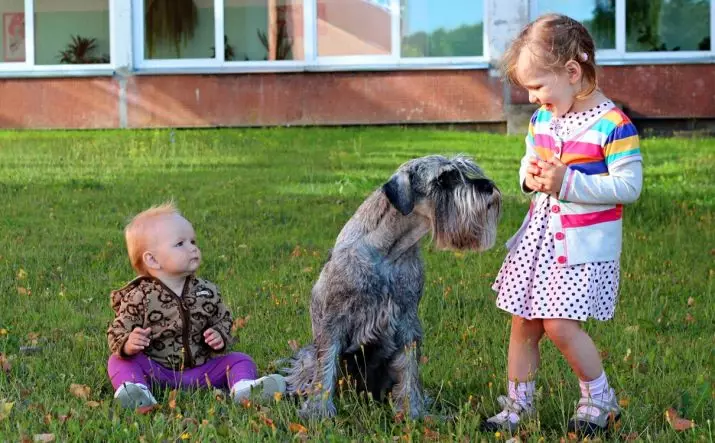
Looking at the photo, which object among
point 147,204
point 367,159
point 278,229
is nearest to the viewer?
point 278,229

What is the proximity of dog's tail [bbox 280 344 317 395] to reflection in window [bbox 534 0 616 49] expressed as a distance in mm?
16348

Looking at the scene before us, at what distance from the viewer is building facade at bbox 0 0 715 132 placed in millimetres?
20375

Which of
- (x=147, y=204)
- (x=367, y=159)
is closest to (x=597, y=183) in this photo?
(x=147, y=204)

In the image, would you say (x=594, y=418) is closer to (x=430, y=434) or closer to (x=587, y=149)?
(x=430, y=434)

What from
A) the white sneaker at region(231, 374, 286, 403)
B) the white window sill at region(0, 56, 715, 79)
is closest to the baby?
the white sneaker at region(231, 374, 286, 403)

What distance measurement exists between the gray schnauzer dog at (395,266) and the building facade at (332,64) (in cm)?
1554

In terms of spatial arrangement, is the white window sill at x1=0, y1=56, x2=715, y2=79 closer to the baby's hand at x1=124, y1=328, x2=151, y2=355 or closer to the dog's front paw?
the baby's hand at x1=124, y1=328, x2=151, y2=355

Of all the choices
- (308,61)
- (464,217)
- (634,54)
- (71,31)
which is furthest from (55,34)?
(464,217)

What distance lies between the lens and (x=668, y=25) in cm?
2066

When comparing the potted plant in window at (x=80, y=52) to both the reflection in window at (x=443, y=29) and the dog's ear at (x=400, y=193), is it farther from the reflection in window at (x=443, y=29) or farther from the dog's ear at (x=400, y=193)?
the dog's ear at (x=400, y=193)

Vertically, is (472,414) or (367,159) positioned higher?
(367,159)

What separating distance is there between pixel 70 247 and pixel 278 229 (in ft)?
5.81

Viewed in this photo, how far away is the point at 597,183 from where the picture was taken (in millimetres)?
4457

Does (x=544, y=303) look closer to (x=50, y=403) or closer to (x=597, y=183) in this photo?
(x=597, y=183)
